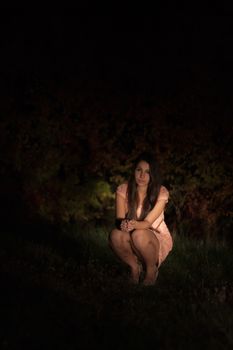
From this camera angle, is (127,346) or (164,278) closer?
(127,346)

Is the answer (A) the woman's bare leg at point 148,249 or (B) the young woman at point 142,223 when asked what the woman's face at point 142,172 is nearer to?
(B) the young woman at point 142,223

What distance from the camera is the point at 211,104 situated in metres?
9.34

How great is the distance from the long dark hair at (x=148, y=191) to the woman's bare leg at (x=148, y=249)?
1.16 feet

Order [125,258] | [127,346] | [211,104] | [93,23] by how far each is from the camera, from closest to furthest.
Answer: [127,346]
[125,258]
[211,104]
[93,23]

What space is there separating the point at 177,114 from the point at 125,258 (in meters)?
3.06

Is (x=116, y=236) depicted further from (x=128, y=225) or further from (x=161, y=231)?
(x=161, y=231)

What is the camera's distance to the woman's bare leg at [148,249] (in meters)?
6.61

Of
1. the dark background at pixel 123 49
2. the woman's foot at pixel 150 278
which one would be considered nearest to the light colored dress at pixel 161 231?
the woman's foot at pixel 150 278

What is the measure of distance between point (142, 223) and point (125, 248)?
0.29m

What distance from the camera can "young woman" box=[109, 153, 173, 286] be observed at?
668 cm

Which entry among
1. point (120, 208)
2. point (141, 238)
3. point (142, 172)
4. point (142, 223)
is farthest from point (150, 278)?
point (142, 172)

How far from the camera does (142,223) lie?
22.0ft

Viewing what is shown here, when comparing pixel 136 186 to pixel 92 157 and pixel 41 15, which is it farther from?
pixel 41 15

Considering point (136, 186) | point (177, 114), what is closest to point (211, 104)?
point (177, 114)
